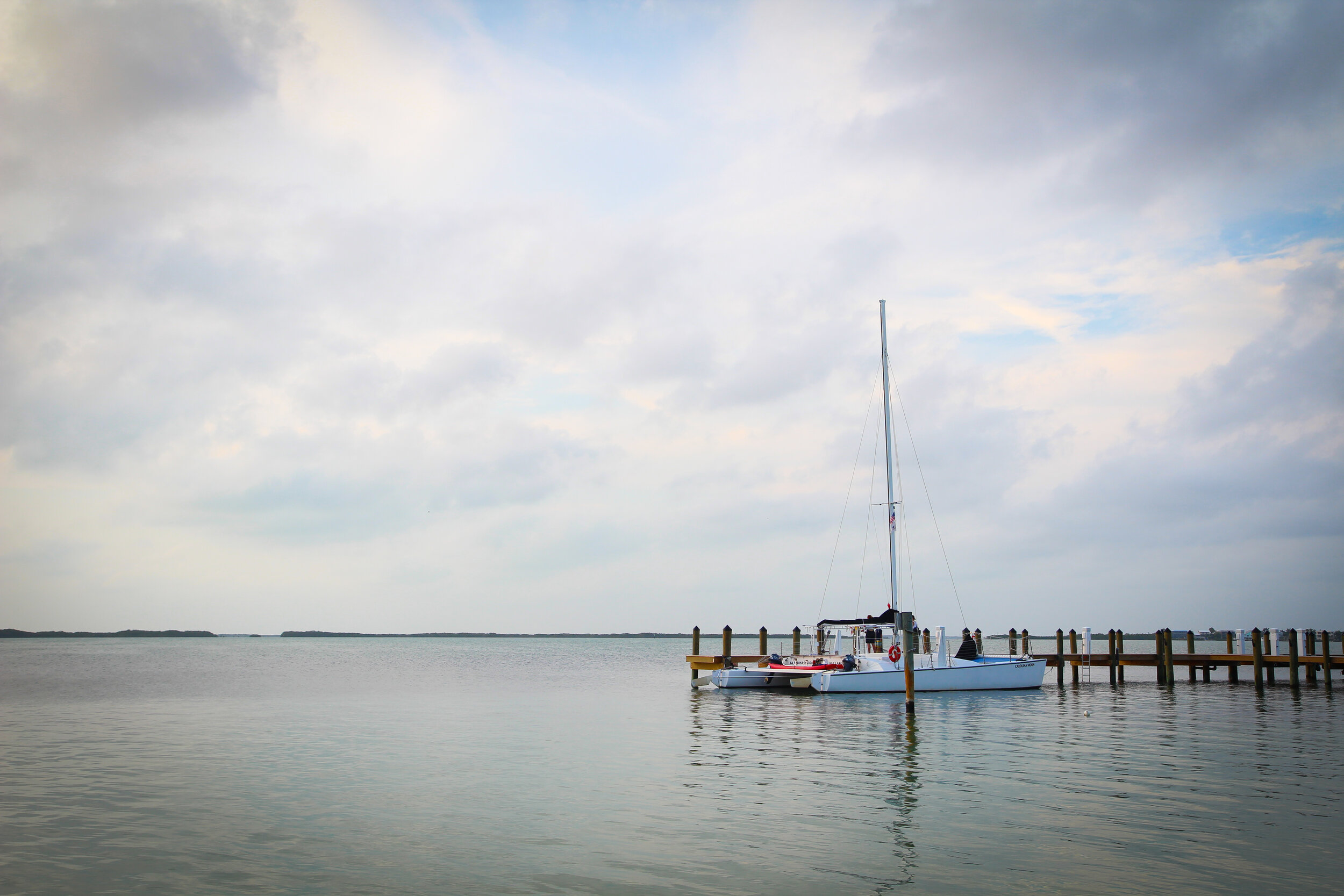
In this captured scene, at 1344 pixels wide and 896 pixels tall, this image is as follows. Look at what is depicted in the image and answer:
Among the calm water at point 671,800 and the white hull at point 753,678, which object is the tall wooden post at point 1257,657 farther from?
the white hull at point 753,678

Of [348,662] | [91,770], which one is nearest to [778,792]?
[91,770]

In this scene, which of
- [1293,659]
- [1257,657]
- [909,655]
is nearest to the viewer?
[909,655]

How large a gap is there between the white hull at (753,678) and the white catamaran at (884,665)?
36mm

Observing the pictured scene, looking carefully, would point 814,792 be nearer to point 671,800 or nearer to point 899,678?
point 671,800

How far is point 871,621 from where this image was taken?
136 feet

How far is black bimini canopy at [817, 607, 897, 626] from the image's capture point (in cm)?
4066

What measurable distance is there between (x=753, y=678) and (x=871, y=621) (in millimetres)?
6331

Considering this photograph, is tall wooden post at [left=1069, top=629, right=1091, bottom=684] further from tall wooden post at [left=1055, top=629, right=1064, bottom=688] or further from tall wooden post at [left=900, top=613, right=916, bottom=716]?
tall wooden post at [left=900, top=613, right=916, bottom=716]

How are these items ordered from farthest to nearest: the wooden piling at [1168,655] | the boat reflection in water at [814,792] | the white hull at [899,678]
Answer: the wooden piling at [1168,655]
the white hull at [899,678]
the boat reflection in water at [814,792]

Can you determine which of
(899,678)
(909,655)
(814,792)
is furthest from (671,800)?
(899,678)

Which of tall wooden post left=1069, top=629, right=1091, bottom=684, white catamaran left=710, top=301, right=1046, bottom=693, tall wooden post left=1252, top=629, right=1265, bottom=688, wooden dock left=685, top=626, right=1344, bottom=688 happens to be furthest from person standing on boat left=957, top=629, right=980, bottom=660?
tall wooden post left=1252, top=629, right=1265, bottom=688

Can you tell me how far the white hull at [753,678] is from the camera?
41.4 metres

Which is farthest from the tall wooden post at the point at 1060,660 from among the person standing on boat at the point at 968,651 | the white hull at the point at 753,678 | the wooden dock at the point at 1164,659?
the white hull at the point at 753,678

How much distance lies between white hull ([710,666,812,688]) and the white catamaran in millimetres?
36
